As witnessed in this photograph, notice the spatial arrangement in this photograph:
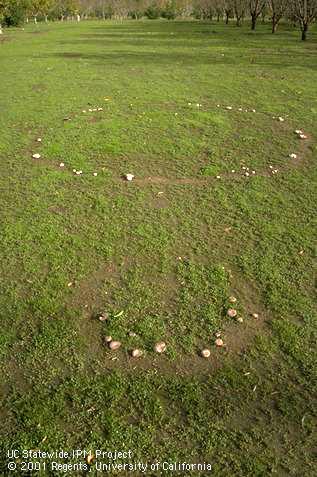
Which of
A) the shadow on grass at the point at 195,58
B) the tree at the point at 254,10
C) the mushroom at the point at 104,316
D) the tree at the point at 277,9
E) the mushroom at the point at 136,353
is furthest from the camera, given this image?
the tree at the point at 254,10

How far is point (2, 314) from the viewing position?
5.24m

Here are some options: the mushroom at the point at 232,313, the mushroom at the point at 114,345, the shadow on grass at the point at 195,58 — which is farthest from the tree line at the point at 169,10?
the mushroom at the point at 114,345

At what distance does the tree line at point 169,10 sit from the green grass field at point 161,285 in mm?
25174

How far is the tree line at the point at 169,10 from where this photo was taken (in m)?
36.2

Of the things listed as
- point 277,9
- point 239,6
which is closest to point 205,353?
point 277,9

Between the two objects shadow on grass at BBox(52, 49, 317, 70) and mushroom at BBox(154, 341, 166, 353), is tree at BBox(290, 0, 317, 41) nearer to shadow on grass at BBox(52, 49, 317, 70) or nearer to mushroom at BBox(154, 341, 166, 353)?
shadow on grass at BBox(52, 49, 317, 70)

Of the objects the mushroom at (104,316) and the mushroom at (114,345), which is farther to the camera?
the mushroom at (104,316)

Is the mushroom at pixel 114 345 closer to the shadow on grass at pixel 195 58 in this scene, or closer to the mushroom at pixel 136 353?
the mushroom at pixel 136 353

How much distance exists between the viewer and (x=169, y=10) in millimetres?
89688

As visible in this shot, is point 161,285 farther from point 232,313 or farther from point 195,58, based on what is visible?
point 195,58

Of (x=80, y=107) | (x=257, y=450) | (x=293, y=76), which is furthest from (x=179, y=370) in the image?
(x=293, y=76)

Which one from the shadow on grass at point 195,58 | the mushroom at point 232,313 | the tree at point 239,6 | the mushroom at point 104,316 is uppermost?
the tree at point 239,6

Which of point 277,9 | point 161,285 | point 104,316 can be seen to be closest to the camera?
point 104,316

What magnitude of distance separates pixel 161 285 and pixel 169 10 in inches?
3837
